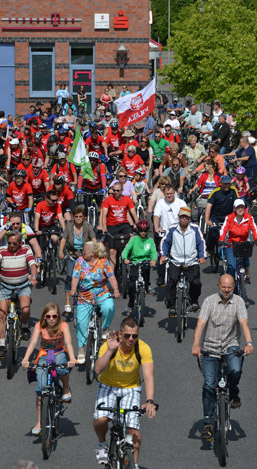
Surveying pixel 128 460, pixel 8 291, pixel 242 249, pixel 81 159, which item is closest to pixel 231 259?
pixel 242 249

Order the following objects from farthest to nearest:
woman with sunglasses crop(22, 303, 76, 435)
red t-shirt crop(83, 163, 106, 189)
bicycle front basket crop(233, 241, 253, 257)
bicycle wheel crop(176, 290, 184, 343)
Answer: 1. red t-shirt crop(83, 163, 106, 189)
2. bicycle front basket crop(233, 241, 253, 257)
3. bicycle wheel crop(176, 290, 184, 343)
4. woman with sunglasses crop(22, 303, 76, 435)

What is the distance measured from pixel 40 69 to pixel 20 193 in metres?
23.1

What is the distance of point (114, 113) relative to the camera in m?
37.9

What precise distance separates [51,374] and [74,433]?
0.86 m

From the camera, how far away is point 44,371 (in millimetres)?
10781

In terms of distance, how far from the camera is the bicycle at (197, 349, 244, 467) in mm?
10023

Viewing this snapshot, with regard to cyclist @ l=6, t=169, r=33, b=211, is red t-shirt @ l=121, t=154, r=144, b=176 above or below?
above

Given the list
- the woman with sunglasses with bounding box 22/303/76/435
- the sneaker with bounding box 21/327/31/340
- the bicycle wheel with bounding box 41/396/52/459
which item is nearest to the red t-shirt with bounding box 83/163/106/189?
the sneaker with bounding box 21/327/31/340

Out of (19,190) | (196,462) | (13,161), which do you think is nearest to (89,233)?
(19,190)

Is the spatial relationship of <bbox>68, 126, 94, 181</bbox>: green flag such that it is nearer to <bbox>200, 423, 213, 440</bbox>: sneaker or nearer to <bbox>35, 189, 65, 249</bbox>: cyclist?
<bbox>35, 189, 65, 249</bbox>: cyclist

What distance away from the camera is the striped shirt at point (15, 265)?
1368 cm

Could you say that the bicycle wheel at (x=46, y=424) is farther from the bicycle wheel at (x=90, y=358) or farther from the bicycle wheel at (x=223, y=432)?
the bicycle wheel at (x=90, y=358)

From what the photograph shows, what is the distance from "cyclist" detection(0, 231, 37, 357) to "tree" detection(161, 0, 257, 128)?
18412mm

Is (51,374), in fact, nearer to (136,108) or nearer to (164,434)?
(164,434)
